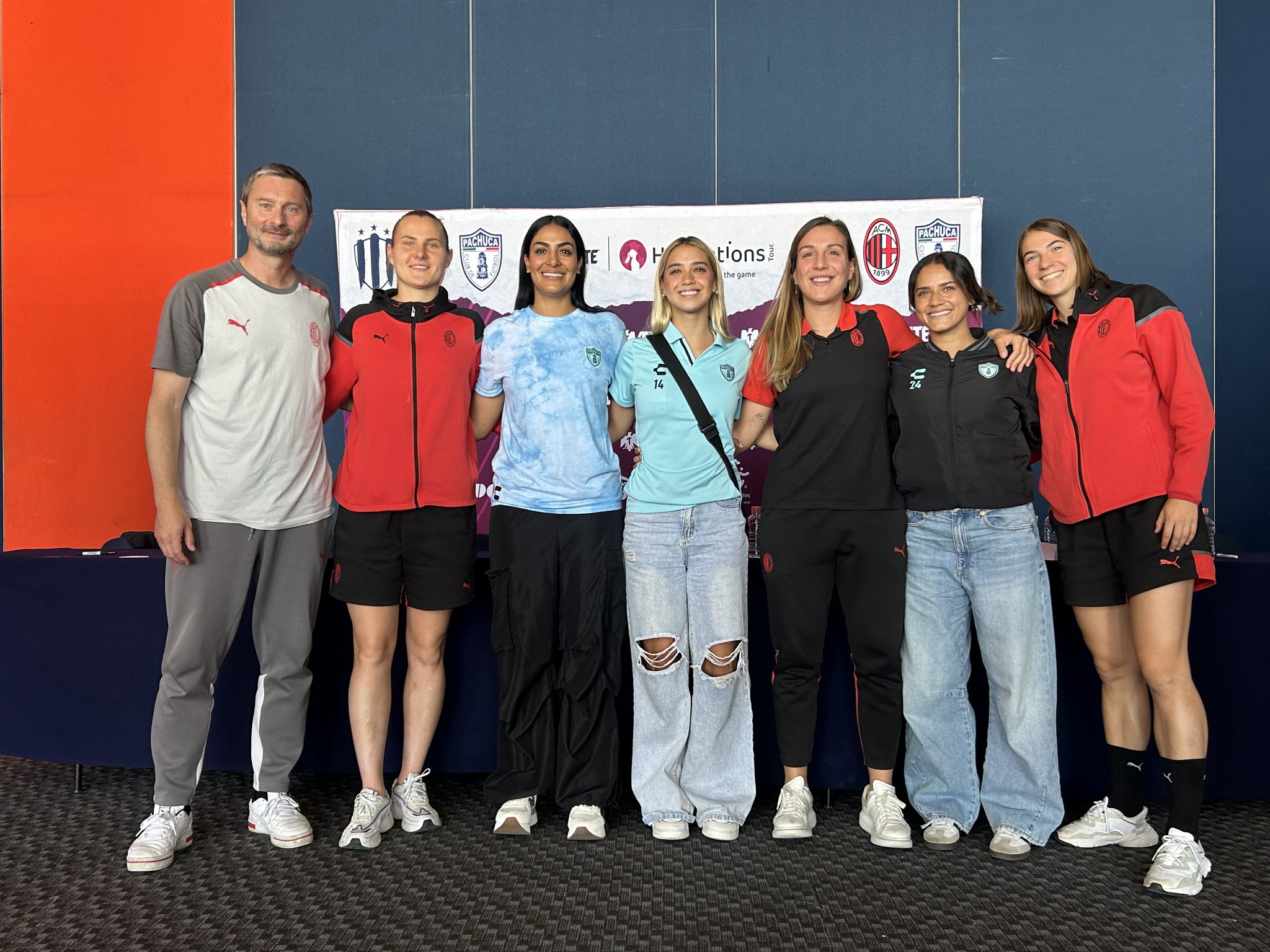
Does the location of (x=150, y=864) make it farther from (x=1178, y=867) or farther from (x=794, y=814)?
(x=1178, y=867)

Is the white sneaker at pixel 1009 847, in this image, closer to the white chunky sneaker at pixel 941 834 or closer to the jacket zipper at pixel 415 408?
the white chunky sneaker at pixel 941 834

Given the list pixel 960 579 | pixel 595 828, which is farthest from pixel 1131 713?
pixel 595 828

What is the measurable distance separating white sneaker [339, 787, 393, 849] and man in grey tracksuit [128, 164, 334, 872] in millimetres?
127

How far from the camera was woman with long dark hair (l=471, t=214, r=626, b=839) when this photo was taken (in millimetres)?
2279

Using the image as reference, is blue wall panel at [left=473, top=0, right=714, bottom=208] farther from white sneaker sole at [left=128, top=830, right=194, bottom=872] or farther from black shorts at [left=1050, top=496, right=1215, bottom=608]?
white sneaker sole at [left=128, top=830, right=194, bottom=872]

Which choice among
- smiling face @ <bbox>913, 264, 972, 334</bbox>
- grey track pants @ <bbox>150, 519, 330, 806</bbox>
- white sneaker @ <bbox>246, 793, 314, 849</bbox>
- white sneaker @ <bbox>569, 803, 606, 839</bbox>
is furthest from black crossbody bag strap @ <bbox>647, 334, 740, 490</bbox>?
white sneaker @ <bbox>246, 793, 314, 849</bbox>

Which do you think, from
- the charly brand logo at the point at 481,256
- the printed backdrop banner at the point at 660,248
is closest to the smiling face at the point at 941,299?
the printed backdrop banner at the point at 660,248

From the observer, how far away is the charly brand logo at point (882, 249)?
401cm

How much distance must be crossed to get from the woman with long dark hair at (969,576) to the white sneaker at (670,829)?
611 millimetres

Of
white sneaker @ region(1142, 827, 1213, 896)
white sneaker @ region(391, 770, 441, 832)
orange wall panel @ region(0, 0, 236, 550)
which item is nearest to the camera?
white sneaker @ region(1142, 827, 1213, 896)

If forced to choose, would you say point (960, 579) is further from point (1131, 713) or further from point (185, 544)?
Result: point (185, 544)

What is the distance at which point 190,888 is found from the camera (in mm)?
2066

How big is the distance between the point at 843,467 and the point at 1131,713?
3.12ft

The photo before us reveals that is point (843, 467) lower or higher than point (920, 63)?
lower
